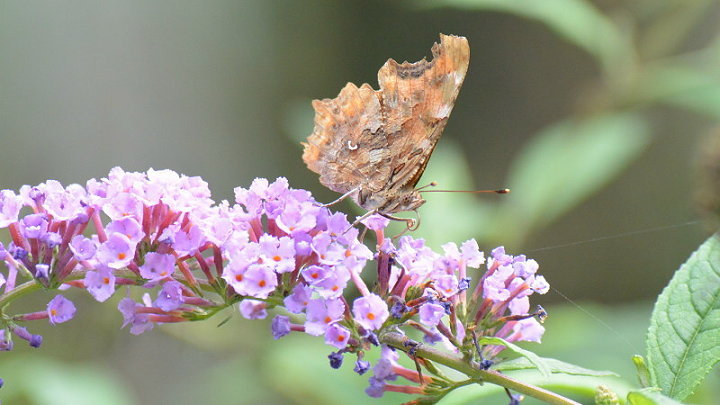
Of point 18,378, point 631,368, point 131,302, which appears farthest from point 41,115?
point 631,368

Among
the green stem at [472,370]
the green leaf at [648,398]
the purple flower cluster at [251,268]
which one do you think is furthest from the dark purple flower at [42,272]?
the green leaf at [648,398]

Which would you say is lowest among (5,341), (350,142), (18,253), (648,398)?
(5,341)

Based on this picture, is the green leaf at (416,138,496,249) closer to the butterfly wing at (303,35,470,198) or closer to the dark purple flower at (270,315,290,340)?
the butterfly wing at (303,35,470,198)

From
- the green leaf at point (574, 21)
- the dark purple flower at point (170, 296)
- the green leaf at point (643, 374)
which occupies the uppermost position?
the green leaf at point (574, 21)

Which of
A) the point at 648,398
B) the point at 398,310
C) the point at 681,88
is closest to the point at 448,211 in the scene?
the point at 681,88

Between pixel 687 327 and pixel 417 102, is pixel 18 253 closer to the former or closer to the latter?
pixel 417 102

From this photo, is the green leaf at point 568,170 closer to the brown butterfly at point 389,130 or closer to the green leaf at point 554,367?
the brown butterfly at point 389,130

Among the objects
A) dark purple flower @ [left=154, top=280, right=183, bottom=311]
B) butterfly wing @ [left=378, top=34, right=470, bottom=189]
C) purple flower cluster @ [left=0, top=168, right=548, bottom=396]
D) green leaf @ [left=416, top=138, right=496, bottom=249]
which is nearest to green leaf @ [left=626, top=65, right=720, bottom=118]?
green leaf @ [left=416, top=138, right=496, bottom=249]
